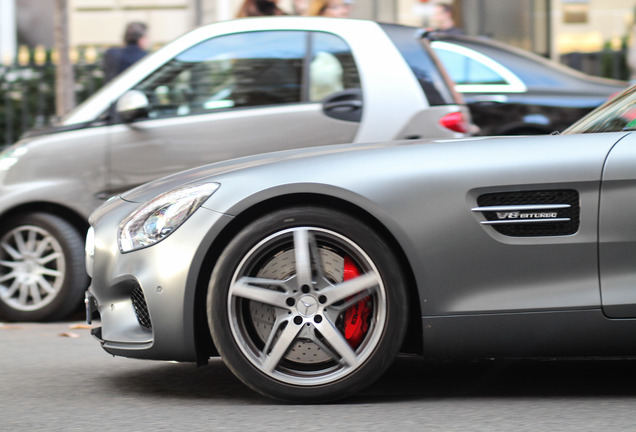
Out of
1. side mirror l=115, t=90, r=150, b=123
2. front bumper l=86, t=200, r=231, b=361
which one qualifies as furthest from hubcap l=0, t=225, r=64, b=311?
front bumper l=86, t=200, r=231, b=361

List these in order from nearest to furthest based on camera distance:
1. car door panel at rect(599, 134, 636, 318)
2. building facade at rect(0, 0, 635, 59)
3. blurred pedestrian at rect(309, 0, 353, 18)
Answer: car door panel at rect(599, 134, 636, 318)
blurred pedestrian at rect(309, 0, 353, 18)
building facade at rect(0, 0, 635, 59)

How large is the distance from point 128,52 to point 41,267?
12.8ft

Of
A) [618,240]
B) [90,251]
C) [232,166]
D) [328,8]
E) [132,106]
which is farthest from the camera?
[328,8]

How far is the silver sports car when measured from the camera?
4.11 metres

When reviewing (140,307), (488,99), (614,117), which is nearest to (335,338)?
(140,307)

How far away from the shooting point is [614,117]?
4570mm

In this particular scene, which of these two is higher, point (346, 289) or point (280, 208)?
Result: point (280, 208)

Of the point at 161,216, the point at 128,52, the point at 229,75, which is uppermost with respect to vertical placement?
the point at 128,52

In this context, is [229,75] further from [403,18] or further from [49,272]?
[403,18]

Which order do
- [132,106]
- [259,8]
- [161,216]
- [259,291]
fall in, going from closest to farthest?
[259,291]
[161,216]
[132,106]
[259,8]

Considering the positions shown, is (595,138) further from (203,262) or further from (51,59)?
(51,59)

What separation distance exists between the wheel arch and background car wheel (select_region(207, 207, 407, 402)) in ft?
0.17

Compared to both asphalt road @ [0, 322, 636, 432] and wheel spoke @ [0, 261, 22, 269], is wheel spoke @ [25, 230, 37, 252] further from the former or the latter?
asphalt road @ [0, 322, 636, 432]

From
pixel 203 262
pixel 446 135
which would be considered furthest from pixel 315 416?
pixel 446 135
